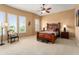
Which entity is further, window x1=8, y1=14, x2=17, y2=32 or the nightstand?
the nightstand

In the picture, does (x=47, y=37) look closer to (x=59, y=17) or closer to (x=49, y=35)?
(x=49, y=35)

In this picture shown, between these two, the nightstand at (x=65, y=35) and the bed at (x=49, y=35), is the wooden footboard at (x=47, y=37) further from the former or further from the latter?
the nightstand at (x=65, y=35)

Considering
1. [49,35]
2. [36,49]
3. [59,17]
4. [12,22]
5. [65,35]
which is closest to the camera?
[36,49]

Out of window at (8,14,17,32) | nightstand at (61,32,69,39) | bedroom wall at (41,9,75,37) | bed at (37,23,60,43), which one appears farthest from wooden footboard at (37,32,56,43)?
window at (8,14,17,32)

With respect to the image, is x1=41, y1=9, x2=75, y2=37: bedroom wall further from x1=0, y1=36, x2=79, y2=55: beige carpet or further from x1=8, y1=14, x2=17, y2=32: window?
x1=8, y1=14, x2=17, y2=32: window

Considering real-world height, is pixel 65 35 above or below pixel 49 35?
below

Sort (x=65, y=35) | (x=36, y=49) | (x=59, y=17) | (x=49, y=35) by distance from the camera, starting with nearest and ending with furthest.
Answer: (x=36, y=49) < (x=49, y=35) < (x=59, y=17) < (x=65, y=35)

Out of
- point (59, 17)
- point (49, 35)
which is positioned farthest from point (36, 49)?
point (59, 17)

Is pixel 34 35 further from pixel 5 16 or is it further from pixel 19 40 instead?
pixel 5 16

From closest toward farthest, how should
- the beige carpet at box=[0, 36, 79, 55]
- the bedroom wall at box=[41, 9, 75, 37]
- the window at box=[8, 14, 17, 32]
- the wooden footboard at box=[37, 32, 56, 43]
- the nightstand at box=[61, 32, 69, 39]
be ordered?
the beige carpet at box=[0, 36, 79, 55] < the window at box=[8, 14, 17, 32] < the wooden footboard at box=[37, 32, 56, 43] < the bedroom wall at box=[41, 9, 75, 37] < the nightstand at box=[61, 32, 69, 39]

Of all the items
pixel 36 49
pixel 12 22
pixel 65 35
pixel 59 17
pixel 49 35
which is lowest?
pixel 36 49

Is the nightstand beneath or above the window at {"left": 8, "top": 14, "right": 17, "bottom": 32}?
beneath

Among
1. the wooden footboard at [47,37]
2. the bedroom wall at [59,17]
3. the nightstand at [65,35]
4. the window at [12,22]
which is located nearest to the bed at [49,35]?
the wooden footboard at [47,37]
